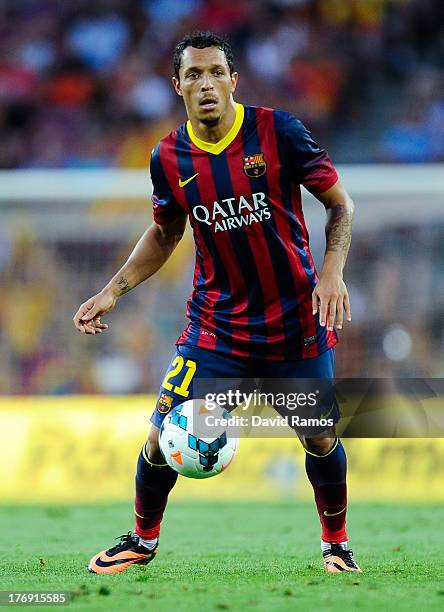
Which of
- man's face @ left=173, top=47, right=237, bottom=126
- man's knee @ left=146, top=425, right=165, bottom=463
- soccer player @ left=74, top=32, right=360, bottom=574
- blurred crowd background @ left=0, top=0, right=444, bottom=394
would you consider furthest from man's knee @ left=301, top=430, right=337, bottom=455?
blurred crowd background @ left=0, top=0, right=444, bottom=394

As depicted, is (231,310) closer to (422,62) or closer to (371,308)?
(371,308)

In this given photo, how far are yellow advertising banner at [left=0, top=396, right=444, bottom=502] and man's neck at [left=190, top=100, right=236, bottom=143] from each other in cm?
494

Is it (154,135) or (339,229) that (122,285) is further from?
(154,135)

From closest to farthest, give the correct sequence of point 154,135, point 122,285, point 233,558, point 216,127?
point 216,127, point 122,285, point 233,558, point 154,135

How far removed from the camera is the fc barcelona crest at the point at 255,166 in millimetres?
5117

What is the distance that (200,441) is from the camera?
196 inches

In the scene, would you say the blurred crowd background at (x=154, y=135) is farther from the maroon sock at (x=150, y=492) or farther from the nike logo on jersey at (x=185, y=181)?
the nike logo on jersey at (x=185, y=181)

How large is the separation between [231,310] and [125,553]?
1.32 m

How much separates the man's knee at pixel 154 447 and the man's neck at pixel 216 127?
1422 millimetres

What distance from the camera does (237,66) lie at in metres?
14.9

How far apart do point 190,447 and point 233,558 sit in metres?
1.23

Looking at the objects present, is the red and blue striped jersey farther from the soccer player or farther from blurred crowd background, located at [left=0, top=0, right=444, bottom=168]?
blurred crowd background, located at [left=0, top=0, right=444, bottom=168]

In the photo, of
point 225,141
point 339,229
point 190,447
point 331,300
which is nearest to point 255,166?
point 225,141

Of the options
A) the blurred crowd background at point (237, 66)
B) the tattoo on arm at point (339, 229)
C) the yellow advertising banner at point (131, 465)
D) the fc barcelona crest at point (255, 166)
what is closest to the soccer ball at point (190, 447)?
the tattoo on arm at point (339, 229)
